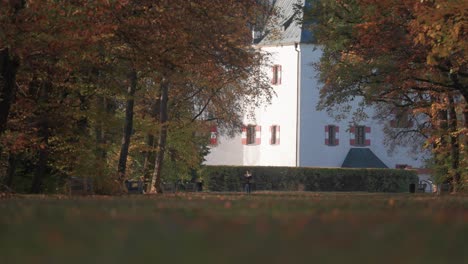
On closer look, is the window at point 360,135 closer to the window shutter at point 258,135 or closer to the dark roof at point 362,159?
the dark roof at point 362,159

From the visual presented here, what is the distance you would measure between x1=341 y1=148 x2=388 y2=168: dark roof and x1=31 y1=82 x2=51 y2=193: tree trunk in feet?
167

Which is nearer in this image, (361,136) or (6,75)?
(6,75)

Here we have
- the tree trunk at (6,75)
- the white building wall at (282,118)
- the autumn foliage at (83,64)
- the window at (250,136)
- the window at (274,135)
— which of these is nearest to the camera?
the autumn foliage at (83,64)

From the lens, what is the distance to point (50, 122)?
103 ft

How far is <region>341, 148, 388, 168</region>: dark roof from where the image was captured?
84.8 m

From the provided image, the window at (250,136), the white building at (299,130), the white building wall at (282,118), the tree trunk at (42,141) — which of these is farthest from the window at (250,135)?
the tree trunk at (42,141)

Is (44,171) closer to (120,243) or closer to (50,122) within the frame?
(50,122)

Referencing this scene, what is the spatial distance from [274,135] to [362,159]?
7.00 m

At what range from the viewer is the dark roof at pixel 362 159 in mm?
84838

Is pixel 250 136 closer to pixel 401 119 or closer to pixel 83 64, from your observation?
pixel 401 119

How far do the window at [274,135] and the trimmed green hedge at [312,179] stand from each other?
344 inches

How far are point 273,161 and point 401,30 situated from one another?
50.9 m

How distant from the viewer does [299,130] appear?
280 feet

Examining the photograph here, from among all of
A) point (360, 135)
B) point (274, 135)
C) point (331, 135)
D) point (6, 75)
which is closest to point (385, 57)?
point (6, 75)
